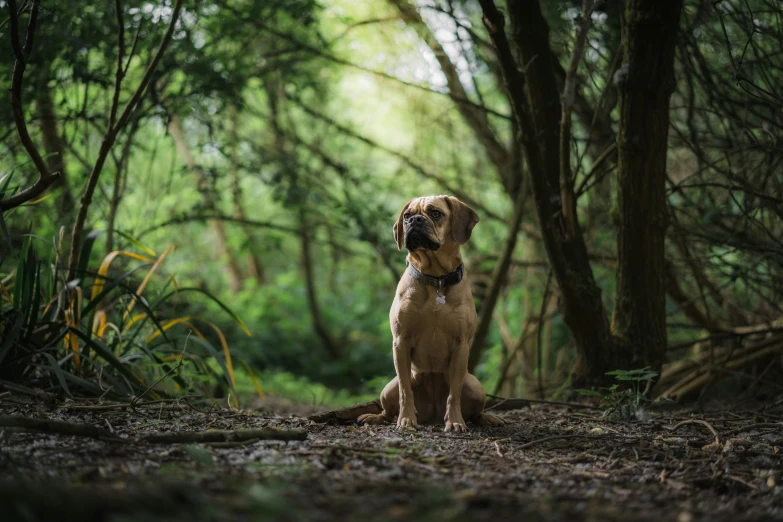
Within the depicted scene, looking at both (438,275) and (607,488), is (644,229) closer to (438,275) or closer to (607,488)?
(438,275)

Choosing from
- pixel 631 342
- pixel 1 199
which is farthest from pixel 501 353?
pixel 1 199

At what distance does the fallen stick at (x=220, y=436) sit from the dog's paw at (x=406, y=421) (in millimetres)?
1021

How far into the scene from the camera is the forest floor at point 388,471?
190 cm

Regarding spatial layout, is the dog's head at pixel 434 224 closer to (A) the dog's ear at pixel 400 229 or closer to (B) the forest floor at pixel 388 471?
(A) the dog's ear at pixel 400 229

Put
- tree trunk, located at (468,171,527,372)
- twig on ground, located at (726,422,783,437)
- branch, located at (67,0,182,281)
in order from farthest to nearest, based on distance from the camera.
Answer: tree trunk, located at (468,171,527,372)
branch, located at (67,0,182,281)
twig on ground, located at (726,422,783,437)

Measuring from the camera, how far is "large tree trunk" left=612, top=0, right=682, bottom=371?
14.4 ft

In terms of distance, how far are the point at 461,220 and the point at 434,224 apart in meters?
0.23

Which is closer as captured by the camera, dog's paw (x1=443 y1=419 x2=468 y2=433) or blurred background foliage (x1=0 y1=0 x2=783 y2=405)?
dog's paw (x1=443 y1=419 x2=468 y2=433)

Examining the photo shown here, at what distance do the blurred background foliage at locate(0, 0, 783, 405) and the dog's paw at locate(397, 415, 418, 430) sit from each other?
1.56 meters

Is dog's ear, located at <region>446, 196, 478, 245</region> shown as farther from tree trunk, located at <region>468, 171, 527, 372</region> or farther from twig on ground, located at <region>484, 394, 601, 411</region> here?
tree trunk, located at <region>468, 171, 527, 372</region>

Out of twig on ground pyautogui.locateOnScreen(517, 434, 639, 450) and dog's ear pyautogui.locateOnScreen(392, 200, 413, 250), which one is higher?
dog's ear pyautogui.locateOnScreen(392, 200, 413, 250)

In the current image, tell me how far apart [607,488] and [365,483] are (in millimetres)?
955

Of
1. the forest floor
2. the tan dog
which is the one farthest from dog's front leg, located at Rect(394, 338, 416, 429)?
the forest floor

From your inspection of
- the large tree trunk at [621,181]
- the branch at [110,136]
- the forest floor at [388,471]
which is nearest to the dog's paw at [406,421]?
the forest floor at [388,471]
